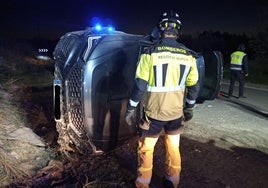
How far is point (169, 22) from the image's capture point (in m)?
3.65

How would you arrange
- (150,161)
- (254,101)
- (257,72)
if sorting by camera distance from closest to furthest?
(150,161)
(254,101)
(257,72)

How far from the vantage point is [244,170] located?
4.52 metres

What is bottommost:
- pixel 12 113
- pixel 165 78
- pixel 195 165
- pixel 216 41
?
pixel 195 165

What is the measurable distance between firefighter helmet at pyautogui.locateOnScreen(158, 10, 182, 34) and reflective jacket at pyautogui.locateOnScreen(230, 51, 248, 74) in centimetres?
681

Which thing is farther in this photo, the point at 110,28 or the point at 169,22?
the point at 110,28

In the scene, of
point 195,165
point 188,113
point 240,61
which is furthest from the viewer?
point 240,61

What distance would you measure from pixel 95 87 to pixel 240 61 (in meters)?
6.96

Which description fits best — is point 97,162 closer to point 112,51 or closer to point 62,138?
point 62,138

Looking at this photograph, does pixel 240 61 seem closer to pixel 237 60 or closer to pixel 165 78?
pixel 237 60

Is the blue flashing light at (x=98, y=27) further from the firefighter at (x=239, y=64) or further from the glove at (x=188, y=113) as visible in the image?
the firefighter at (x=239, y=64)

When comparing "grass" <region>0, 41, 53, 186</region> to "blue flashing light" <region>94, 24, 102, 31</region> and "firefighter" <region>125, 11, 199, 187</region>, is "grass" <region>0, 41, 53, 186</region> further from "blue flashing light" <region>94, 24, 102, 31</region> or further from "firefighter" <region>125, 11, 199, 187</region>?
"blue flashing light" <region>94, 24, 102, 31</region>

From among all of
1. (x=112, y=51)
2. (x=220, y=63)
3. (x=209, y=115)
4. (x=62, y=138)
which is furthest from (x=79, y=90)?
(x=209, y=115)

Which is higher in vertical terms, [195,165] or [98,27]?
[98,27]

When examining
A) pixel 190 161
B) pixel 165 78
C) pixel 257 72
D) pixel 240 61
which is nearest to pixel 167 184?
pixel 190 161
